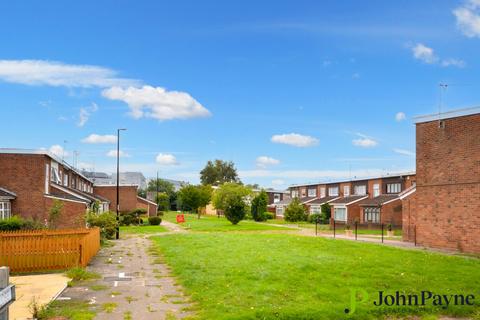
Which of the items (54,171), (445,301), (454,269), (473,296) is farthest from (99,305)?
(54,171)

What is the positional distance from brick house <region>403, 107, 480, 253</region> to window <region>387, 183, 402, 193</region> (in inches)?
1227

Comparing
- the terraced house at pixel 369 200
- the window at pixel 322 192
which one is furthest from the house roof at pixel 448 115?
the window at pixel 322 192

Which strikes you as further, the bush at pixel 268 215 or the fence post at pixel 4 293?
the bush at pixel 268 215

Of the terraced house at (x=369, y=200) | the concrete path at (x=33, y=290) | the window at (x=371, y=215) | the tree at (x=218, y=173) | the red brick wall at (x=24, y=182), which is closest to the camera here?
the concrete path at (x=33, y=290)

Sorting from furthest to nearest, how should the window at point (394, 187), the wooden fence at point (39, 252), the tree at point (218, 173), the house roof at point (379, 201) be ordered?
the tree at point (218, 173) < the window at point (394, 187) < the house roof at point (379, 201) < the wooden fence at point (39, 252)

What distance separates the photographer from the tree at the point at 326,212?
61500 mm

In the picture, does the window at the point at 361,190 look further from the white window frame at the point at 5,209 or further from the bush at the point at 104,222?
the white window frame at the point at 5,209

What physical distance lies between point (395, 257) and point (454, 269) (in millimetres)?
3248

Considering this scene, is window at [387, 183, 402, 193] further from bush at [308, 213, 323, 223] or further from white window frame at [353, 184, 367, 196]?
bush at [308, 213, 323, 223]

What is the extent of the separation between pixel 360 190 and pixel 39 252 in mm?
53901

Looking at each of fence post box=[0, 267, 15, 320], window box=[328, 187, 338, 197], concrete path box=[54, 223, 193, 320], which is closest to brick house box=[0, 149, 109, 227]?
concrete path box=[54, 223, 193, 320]

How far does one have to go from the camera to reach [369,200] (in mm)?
56688

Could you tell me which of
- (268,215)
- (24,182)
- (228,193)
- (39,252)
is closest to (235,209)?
(228,193)

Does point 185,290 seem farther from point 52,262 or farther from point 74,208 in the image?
point 74,208
